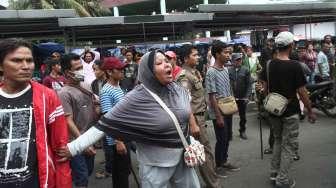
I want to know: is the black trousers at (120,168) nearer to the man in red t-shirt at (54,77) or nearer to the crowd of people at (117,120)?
the crowd of people at (117,120)

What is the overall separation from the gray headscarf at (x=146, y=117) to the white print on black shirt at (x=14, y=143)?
0.79 m

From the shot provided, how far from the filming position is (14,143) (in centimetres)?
300

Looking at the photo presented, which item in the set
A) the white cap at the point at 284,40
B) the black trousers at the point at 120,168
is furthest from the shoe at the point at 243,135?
the black trousers at the point at 120,168

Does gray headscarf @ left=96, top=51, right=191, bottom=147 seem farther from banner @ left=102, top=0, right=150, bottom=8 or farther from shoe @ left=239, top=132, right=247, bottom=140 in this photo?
banner @ left=102, top=0, right=150, bottom=8

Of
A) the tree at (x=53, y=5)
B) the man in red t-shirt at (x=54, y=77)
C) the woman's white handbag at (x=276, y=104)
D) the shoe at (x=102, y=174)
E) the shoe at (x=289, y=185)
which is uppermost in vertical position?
the tree at (x=53, y=5)

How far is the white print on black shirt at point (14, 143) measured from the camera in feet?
9.80

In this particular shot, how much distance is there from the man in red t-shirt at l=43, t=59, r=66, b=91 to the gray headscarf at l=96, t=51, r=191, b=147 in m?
2.68

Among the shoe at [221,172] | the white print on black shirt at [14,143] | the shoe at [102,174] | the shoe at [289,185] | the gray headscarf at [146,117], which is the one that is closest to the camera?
the white print on black shirt at [14,143]

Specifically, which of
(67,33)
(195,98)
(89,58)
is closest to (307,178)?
(195,98)

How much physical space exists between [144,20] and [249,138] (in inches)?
124

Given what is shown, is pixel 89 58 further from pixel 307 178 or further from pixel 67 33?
pixel 307 178

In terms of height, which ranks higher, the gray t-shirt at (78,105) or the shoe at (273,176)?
the gray t-shirt at (78,105)

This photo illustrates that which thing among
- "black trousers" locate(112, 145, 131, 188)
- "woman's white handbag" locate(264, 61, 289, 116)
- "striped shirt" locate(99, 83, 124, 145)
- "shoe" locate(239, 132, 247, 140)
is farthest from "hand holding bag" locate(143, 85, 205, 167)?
"shoe" locate(239, 132, 247, 140)

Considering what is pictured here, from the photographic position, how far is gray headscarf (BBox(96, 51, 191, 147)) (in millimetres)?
3676
